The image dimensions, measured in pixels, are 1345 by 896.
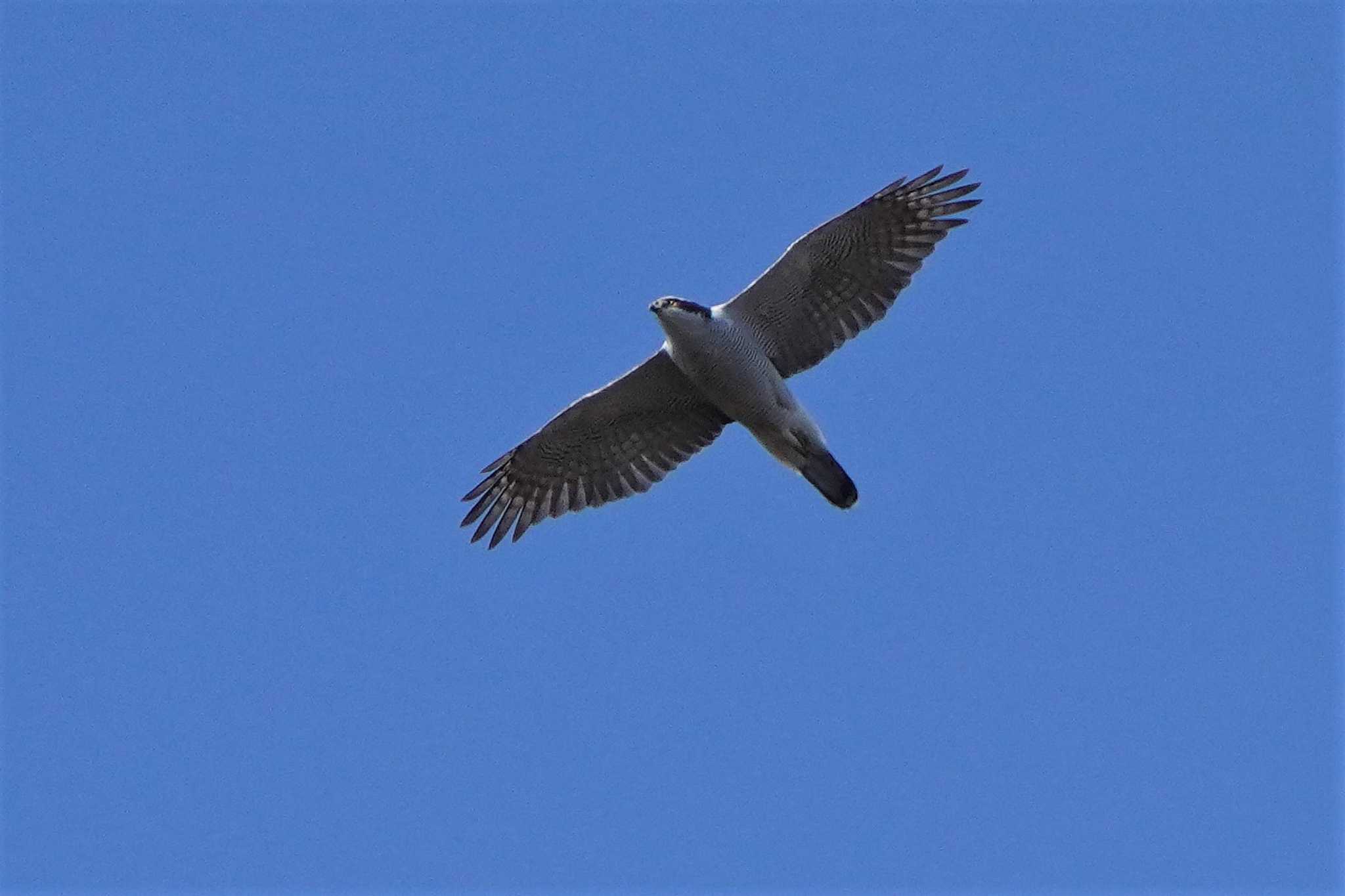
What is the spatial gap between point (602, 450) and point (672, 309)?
2217 mm

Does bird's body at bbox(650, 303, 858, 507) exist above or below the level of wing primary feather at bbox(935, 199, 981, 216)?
below

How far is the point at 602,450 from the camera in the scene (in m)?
20.0

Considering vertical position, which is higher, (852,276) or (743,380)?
(852,276)

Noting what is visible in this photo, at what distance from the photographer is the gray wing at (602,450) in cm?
1944

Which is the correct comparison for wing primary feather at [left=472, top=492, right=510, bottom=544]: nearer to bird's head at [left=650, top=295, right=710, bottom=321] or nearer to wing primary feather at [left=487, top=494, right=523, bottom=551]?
wing primary feather at [left=487, top=494, right=523, bottom=551]

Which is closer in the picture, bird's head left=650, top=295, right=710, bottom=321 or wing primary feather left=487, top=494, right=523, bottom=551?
bird's head left=650, top=295, right=710, bottom=321

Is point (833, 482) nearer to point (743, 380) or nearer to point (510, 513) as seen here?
point (743, 380)

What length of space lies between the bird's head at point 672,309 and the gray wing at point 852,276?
613mm

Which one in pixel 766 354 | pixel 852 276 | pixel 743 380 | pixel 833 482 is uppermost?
pixel 852 276

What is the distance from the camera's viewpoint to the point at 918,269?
19.2m

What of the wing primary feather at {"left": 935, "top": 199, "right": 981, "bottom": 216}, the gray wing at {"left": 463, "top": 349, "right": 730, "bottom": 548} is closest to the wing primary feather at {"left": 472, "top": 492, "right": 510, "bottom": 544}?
the gray wing at {"left": 463, "top": 349, "right": 730, "bottom": 548}

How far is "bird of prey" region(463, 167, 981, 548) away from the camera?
61.5ft

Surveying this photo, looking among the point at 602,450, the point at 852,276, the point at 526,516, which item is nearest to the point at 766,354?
the point at 852,276

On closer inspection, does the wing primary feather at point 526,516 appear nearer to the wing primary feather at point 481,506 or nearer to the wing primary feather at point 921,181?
the wing primary feather at point 481,506
